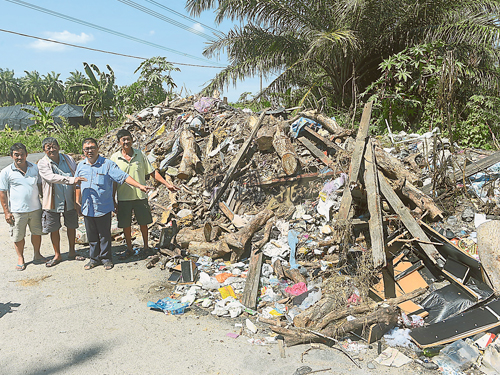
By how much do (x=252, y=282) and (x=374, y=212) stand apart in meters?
1.65

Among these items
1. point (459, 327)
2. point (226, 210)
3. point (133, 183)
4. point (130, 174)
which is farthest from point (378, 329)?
point (130, 174)

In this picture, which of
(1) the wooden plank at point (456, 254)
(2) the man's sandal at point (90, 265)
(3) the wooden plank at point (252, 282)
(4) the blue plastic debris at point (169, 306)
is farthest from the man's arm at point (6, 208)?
(1) the wooden plank at point (456, 254)

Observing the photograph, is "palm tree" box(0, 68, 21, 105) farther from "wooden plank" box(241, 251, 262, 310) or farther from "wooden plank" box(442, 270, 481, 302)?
"wooden plank" box(442, 270, 481, 302)

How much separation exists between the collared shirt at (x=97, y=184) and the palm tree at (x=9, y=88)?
208 ft

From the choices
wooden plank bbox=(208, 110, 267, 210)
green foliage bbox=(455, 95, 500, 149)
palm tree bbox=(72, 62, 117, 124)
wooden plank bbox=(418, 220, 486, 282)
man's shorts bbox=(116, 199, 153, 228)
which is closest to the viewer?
wooden plank bbox=(418, 220, 486, 282)

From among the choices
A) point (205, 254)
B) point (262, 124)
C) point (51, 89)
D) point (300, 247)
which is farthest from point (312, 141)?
point (51, 89)

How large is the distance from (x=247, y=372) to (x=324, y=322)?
34.5 inches

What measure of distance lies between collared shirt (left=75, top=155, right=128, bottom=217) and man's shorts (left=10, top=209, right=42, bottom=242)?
712 mm

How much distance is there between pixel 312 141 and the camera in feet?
21.9

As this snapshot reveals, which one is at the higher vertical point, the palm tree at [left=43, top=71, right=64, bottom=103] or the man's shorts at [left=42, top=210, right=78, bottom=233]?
the palm tree at [left=43, top=71, right=64, bottom=103]

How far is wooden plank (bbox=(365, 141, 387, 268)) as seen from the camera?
3391mm

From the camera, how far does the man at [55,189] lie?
452cm

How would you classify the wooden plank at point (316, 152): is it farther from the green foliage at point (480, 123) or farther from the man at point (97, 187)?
the green foliage at point (480, 123)

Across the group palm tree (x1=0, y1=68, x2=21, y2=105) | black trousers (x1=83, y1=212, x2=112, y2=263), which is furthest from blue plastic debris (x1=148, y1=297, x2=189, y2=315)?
palm tree (x1=0, y1=68, x2=21, y2=105)
